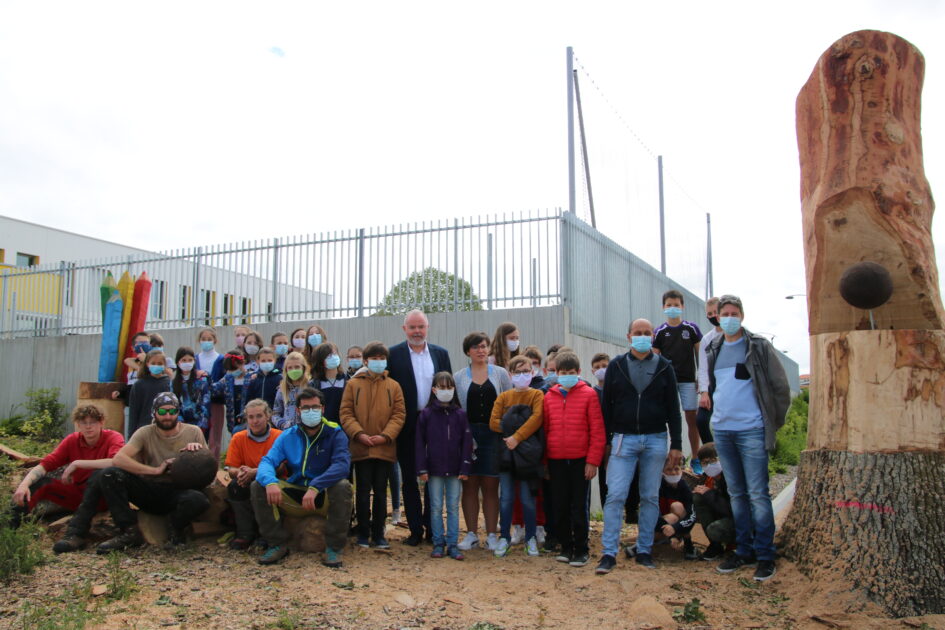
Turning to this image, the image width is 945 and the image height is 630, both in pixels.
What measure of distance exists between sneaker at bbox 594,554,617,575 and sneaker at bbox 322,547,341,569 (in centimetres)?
189

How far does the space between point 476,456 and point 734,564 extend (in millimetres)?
2123

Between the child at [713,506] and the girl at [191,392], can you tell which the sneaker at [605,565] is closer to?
the child at [713,506]

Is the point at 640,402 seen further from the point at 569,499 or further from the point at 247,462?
the point at 247,462

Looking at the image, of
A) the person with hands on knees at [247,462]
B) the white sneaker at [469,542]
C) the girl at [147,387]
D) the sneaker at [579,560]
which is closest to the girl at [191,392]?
the girl at [147,387]

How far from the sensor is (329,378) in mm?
6820

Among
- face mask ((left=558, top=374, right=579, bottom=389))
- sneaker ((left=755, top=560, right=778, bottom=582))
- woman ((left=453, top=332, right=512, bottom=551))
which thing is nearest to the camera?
sneaker ((left=755, top=560, right=778, bottom=582))

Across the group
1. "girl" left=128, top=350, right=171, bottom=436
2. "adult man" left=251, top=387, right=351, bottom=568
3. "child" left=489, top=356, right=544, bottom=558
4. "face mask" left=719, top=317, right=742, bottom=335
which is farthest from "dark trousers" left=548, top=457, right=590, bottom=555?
"girl" left=128, top=350, right=171, bottom=436

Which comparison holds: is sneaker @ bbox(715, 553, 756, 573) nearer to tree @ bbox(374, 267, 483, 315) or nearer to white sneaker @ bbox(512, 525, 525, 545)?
white sneaker @ bbox(512, 525, 525, 545)

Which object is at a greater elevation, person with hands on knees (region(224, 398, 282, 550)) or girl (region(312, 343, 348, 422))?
girl (region(312, 343, 348, 422))

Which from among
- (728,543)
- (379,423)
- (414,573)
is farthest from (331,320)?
(728,543)

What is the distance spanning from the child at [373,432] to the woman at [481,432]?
1.93 feet

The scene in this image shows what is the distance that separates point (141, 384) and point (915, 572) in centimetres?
692

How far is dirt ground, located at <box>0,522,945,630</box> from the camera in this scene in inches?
181

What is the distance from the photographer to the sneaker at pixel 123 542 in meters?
5.86
